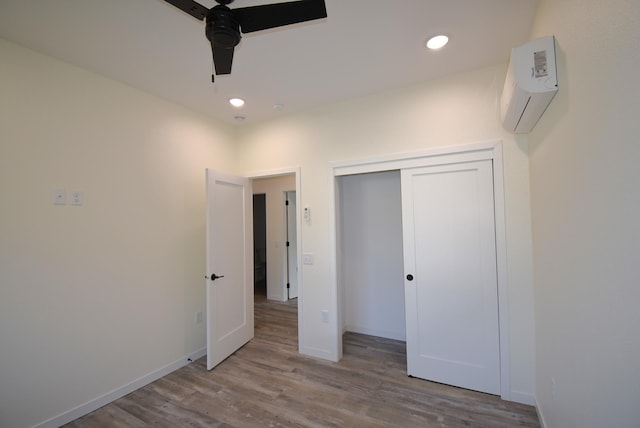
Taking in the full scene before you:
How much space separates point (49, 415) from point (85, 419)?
24cm

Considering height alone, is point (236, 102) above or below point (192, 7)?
above

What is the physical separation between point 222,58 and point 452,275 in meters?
2.49

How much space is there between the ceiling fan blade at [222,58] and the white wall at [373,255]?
83.9 inches

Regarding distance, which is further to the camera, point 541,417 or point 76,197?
point 76,197

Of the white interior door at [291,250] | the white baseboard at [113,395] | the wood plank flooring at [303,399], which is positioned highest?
the white interior door at [291,250]

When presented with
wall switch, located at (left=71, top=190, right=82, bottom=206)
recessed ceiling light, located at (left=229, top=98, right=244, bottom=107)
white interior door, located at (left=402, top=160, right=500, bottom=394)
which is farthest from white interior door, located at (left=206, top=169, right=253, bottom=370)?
white interior door, located at (left=402, top=160, right=500, bottom=394)

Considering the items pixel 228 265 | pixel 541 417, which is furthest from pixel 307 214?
pixel 541 417

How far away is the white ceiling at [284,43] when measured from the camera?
62.5 inches

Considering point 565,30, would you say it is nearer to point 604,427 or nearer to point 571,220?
point 571,220

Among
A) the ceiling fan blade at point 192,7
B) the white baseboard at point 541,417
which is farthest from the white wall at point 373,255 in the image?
the ceiling fan blade at point 192,7

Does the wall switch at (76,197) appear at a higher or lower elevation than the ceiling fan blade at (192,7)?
lower

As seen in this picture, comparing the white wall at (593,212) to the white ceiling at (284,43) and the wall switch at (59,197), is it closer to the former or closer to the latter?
the white ceiling at (284,43)

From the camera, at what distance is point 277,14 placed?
4.05ft

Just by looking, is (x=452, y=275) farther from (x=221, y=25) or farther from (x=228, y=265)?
(x=221, y=25)
